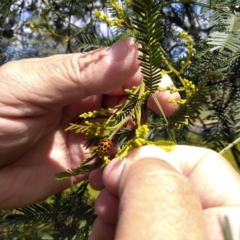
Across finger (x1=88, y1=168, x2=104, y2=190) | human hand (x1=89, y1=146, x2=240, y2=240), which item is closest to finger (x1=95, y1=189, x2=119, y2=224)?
human hand (x1=89, y1=146, x2=240, y2=240)

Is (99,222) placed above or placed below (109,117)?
below

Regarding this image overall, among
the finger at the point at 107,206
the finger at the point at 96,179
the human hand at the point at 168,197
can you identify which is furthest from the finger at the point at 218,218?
the finger at the point at 96,179

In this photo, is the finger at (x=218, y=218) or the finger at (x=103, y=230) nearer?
the finger at (x=218, y=218)

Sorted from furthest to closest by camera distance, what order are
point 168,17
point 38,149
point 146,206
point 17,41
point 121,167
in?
1. point 17,41
2. point 168,17
3. point 38,149
4. point 121,167
5. point 146,206

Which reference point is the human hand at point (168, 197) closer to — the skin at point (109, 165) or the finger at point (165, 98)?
the skin at point (109, 165)

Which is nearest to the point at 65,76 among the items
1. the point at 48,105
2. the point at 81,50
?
the point at 48,105

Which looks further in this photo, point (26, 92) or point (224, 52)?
point (26, 92)

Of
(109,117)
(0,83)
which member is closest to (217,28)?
(109,117)

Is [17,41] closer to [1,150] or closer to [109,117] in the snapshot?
[1,150]
